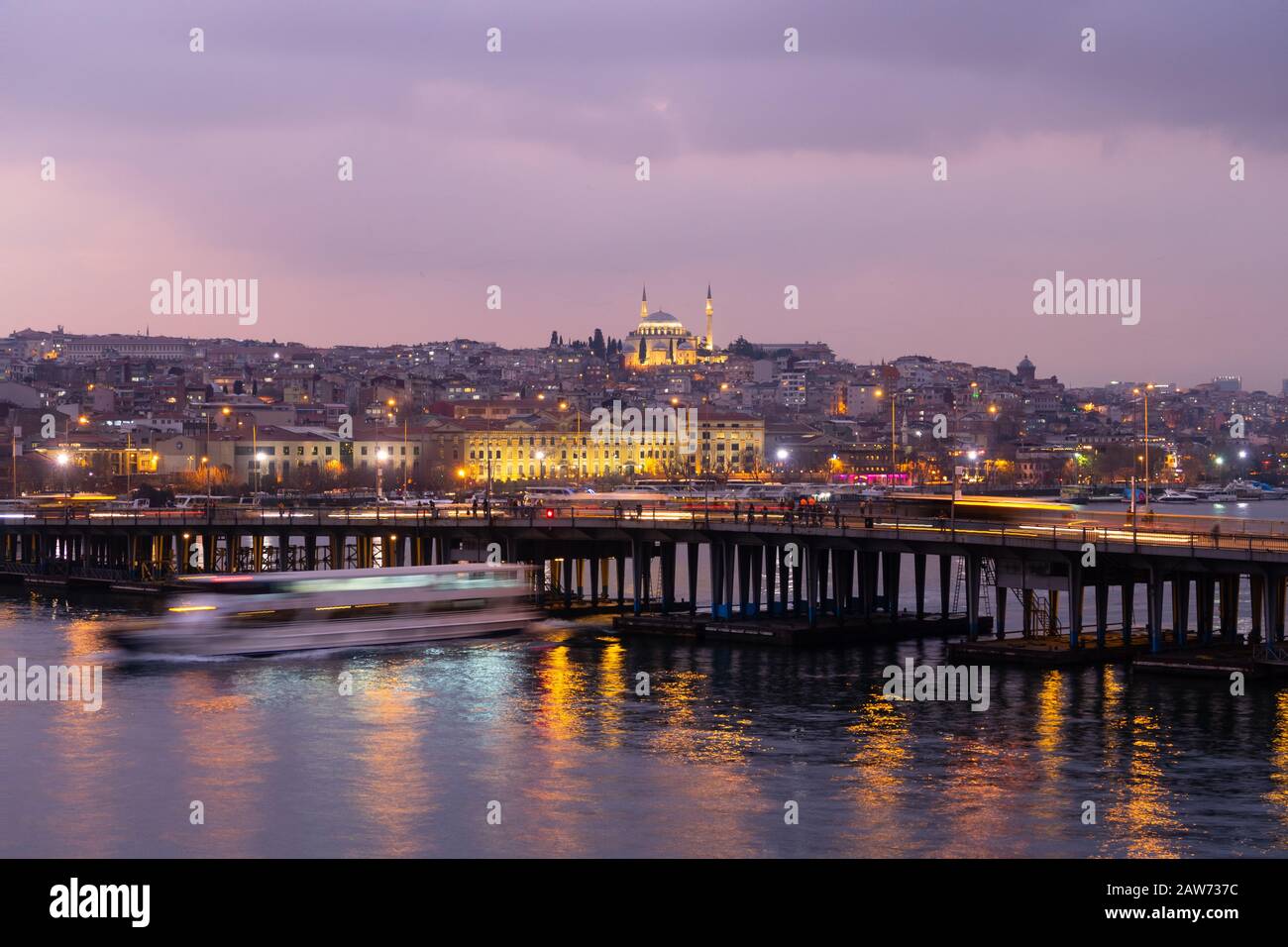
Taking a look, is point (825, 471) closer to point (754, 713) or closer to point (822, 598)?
point (822, 598)

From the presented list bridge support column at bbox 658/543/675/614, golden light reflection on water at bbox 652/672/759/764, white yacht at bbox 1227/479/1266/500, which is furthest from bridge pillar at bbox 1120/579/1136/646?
white yacht at bbox 1227/479/1266/500

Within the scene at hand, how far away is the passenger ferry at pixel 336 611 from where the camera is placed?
38.6 m

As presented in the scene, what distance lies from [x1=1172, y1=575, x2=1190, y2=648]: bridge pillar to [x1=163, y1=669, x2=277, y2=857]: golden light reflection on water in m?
17.0

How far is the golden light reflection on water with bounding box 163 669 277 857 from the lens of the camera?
22.6m

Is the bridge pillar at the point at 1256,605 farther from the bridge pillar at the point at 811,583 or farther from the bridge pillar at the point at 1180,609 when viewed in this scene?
the bridge pillar at the point at 811,583

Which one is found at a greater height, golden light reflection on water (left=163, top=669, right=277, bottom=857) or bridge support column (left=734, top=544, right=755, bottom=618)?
bridge support column (left=734, top=544, right=755, bottom=618)

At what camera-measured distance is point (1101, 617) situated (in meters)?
36.7

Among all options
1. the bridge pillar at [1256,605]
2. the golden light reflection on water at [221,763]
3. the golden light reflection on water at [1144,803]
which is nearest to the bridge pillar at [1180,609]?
the bridge pillar at [1256,605]

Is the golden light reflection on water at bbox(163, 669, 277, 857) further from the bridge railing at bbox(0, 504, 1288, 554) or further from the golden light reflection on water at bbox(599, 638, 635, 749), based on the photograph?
the bridge railing at bbox(0, 504, 1288, 554)

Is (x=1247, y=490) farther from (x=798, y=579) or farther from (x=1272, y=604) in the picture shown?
(x=1272, y=604)

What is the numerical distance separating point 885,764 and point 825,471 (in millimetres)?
140553

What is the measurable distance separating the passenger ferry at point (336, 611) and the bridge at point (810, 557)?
3747 mm

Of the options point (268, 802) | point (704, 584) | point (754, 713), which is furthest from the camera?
point (704, 584)
